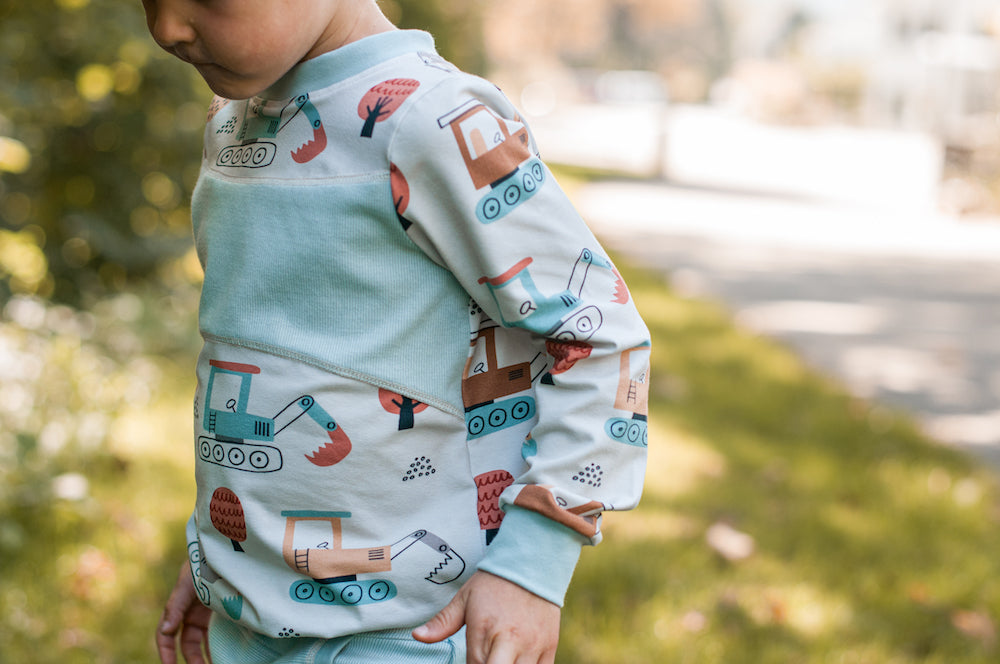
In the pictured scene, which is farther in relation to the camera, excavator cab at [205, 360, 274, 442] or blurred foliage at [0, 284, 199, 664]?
blurred foliage at [0, 284, 199, 664]

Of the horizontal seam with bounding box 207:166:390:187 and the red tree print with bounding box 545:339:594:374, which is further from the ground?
the horizontal seam with bounding box 207:166:390:187

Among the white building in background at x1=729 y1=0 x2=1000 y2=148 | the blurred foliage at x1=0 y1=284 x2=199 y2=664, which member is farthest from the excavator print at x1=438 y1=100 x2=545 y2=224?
the white building in background at x1=729 y1=0 x2=1000 y2=148

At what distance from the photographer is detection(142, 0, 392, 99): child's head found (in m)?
1.03

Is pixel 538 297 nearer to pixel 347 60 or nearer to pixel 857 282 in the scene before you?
pixel 347 60

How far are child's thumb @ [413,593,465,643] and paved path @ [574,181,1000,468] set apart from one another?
382 cm

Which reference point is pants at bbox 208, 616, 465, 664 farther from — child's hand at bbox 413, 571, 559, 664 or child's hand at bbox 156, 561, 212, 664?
child's hand at bbox 156, 561, 212, 664

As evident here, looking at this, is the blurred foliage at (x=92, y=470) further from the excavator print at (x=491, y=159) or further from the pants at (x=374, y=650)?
the excavator print at (x=491, y=159)

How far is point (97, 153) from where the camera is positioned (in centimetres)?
452

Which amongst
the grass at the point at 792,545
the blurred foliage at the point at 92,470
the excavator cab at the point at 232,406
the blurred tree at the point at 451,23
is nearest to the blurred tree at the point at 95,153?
the blurred foliage at the point at 92,470

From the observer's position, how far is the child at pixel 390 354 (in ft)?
3.51

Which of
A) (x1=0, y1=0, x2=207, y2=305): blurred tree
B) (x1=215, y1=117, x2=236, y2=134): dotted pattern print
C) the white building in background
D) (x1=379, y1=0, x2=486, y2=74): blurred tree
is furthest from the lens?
the white building in background

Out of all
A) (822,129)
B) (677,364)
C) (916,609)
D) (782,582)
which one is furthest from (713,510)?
(822,129)

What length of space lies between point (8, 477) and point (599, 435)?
2396 mm

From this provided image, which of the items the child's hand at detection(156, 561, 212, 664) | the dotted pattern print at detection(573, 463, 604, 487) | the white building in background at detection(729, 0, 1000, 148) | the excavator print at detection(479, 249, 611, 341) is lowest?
the white building in background at detection(729, 0, 1000, 148)
